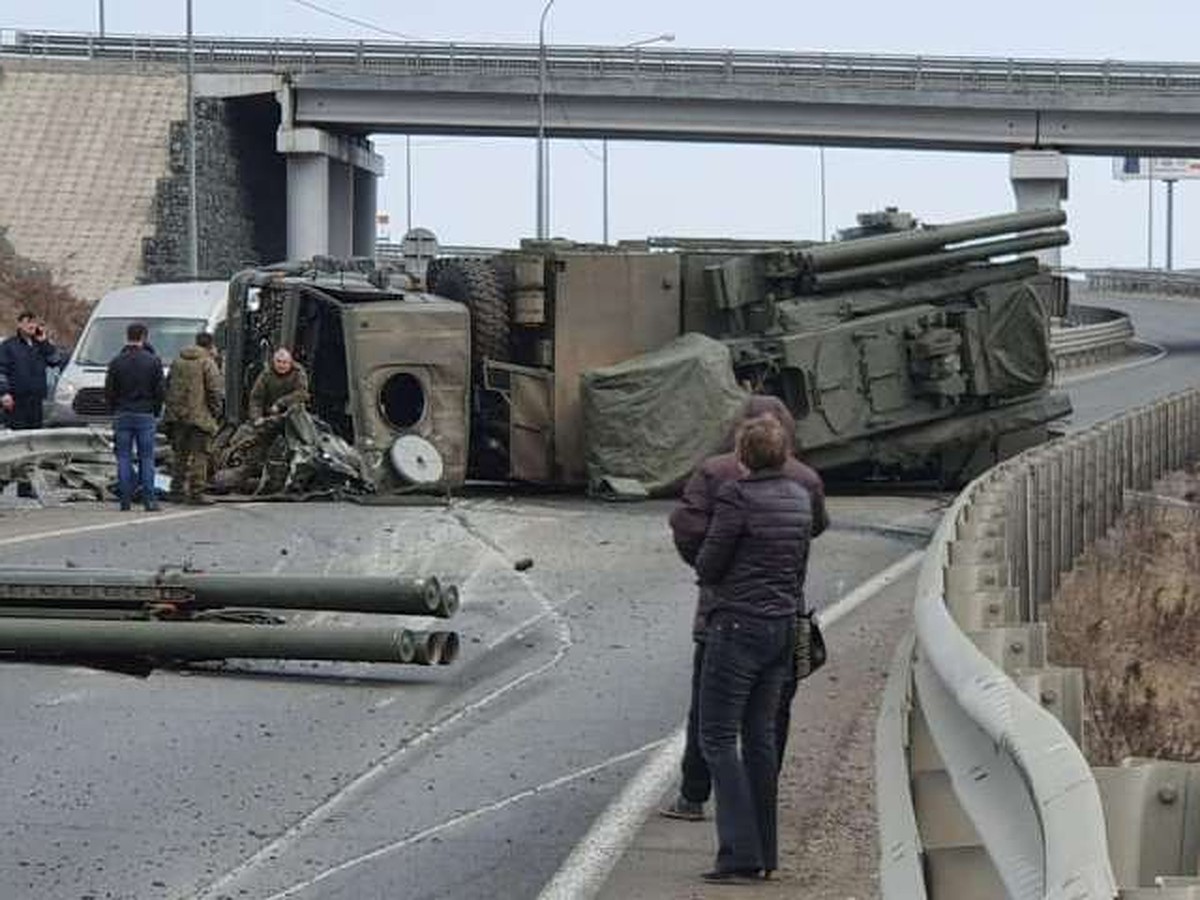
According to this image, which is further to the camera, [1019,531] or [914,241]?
[914,241]

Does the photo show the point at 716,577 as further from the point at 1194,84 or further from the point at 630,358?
→ the point at 1194,84

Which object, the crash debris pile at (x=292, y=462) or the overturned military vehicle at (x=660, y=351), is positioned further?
the overturned military vehicle at (x=660, y=351)

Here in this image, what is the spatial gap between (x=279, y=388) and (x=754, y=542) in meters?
13.9

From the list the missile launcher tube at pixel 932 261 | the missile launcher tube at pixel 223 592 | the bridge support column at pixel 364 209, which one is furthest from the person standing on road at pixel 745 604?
the bridge support column at pixel 364 209

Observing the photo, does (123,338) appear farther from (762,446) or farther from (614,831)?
(762,446)

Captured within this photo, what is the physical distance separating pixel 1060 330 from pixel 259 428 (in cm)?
4219

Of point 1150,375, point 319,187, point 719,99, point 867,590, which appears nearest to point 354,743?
point 867,590

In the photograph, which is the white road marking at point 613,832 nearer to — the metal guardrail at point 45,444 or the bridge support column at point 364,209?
the metal guardrail at point 45,444

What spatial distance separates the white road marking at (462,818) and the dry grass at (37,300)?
44.7 meters

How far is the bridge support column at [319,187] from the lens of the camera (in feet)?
223

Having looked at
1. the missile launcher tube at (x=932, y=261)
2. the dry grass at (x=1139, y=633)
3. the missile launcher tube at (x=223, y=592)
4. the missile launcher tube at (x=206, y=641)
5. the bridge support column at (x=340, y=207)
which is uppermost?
the bridge support column at (x=340, y=207)

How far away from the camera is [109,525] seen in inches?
764

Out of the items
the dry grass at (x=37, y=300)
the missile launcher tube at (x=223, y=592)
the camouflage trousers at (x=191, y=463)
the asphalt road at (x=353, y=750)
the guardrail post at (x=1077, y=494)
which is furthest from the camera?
the dry grass at (x=37, y=300)

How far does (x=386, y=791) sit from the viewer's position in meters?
9.79
